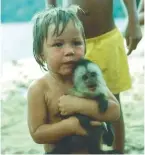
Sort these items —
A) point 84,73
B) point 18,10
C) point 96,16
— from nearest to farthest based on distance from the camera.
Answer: point 84,73 → point 96,16 → point 18,10

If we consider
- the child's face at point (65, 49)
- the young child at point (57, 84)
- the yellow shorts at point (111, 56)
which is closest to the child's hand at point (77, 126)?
the young child at point (57, 84)

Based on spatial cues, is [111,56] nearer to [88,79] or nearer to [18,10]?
[88,79]

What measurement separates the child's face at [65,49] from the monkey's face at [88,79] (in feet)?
0.09

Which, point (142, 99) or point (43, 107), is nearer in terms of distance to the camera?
point (43, 107)

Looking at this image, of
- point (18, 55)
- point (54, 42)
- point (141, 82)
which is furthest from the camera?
point (18, 55)

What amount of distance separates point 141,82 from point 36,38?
59.2 inches

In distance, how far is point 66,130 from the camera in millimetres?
910

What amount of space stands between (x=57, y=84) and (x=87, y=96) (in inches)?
3.4

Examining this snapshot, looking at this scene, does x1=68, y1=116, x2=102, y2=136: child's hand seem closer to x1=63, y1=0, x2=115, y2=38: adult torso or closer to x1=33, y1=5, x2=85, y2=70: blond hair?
x1=33, y1=5, x2=85, y2=70: blond hair

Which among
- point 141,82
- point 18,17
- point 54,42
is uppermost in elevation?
point 54,42

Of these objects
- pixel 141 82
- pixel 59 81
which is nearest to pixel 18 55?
pixel 141 82

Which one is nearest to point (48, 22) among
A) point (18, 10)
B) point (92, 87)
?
point (92, 87)

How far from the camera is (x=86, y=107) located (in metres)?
0.91

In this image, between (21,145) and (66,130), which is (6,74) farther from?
(66,130)
